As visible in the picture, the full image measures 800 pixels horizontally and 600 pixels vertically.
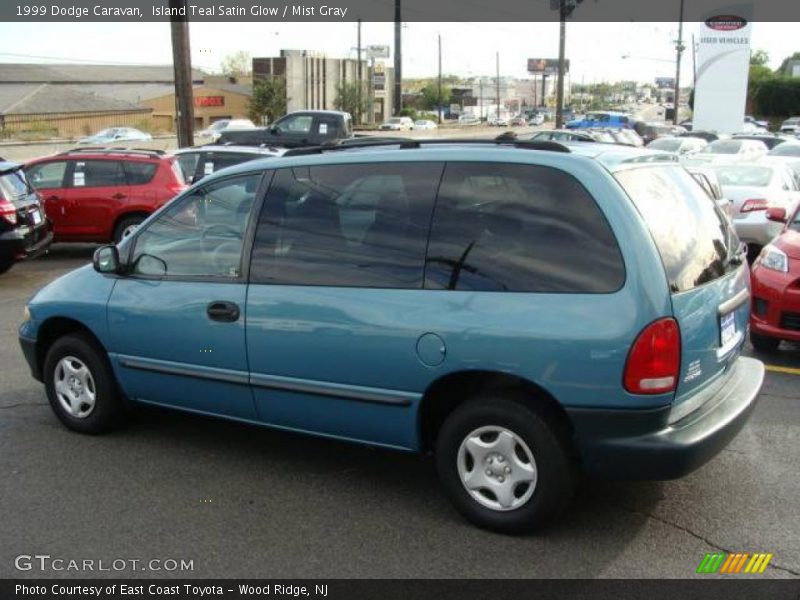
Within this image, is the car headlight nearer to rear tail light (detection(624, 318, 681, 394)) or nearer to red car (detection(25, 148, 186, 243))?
rear tail light (detection(624, 318, 681, 394))

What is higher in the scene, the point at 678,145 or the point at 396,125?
the point at 396,125

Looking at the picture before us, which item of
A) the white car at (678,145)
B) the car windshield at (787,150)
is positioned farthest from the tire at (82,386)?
the white car at (678,145)

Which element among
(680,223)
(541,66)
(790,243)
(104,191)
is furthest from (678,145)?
(541,66)

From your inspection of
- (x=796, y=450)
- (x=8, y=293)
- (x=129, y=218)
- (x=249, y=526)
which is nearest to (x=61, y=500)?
(x=249, y=526)

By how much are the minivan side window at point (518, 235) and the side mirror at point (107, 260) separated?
2065 millimetres

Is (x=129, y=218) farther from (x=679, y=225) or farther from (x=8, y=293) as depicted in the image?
(x=679, y=225)

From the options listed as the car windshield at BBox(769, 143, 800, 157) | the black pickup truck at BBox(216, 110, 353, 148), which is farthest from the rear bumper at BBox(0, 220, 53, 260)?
the car windshield at BBox(769, 143, 800, 157)

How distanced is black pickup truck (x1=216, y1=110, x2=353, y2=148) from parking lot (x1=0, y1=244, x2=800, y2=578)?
1788cm

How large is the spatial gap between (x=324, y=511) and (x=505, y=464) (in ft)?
3.15

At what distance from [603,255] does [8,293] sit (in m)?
8.69

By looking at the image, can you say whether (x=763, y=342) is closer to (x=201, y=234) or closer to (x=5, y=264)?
(x=201, y=234)

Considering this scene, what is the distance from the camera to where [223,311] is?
439 centimetres

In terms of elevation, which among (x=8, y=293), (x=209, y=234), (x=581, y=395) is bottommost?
(x=8, y=293)

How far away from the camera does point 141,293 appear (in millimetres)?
4773
